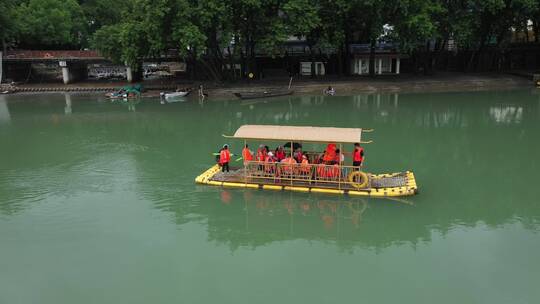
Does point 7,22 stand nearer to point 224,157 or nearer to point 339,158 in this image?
point 224,157

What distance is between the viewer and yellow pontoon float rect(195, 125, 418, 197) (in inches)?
503

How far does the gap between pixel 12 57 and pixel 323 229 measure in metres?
40.6

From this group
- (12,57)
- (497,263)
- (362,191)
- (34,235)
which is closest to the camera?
(497,263)

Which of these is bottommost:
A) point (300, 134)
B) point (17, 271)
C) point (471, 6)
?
point (17, 271)

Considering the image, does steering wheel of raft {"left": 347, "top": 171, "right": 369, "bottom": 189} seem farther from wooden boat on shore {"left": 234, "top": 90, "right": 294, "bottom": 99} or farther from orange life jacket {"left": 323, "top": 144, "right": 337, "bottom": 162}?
wooden boat on shore {"left": 234, "top": 90, "right": 294, "bottom": 99}

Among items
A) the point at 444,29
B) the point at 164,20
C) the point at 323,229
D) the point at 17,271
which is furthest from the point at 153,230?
the point at 444,29

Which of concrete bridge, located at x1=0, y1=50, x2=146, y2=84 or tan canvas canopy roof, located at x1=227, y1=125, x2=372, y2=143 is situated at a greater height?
concrete bridge, located at x1=0, y1=50, x2=146, y2=84

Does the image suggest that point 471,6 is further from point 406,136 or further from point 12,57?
point 12,57

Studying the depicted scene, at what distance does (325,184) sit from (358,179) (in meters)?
0.96

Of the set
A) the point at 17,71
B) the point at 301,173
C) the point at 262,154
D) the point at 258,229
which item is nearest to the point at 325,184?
the point at 301,173

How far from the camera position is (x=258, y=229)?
11.6m

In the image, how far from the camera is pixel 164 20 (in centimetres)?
3253

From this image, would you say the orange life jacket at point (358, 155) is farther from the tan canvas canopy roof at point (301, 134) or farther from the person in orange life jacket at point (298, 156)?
the person in orange life jacket at point (298, 156)

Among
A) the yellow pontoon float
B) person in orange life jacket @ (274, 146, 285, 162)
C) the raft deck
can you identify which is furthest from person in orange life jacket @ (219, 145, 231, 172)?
person in orange life jacket @ (274, 146, 285, 162)
